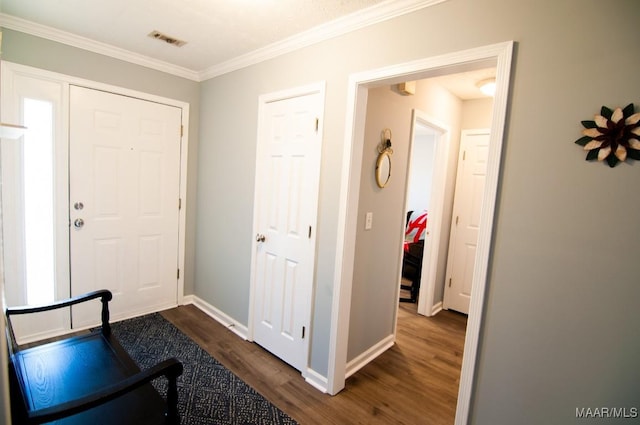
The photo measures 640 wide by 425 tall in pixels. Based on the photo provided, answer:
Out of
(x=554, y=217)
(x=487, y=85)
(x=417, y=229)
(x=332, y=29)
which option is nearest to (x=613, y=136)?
(x=554, y=217)

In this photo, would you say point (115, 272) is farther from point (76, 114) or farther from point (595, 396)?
point (595, 396)

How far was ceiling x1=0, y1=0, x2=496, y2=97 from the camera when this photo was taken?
1.88 meters

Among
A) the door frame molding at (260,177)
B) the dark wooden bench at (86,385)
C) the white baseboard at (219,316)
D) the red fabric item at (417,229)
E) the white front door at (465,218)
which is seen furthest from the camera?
the red fabric item at (417,229)

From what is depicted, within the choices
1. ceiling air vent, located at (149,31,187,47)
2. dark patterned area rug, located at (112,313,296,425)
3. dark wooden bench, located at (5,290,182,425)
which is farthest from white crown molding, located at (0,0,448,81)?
dark patterned area rug, located at (112,313,296,425)

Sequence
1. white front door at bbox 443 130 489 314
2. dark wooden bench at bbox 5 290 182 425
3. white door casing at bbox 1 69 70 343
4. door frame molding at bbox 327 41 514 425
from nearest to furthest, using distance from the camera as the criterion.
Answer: dark wooden bench at bbox 5 290 182 425, door frame molding at bbox 327 41 514 425, white door casing at bbox 1 69 70 343, white front door at bbox 443 130 489 314

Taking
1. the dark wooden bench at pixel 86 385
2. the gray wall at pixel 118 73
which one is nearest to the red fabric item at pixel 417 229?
the gray wall at pixel 118 73

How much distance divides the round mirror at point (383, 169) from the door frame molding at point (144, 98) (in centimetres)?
203

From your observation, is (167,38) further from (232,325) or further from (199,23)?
(232,325)

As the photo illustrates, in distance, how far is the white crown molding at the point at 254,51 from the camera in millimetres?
1799

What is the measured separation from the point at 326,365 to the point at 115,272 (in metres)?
2.13

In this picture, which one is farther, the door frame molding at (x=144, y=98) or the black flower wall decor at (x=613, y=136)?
the door frame molding at (x=144, y=98)

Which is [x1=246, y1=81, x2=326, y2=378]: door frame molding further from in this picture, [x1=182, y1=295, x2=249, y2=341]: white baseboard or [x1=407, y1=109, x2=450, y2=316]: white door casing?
[x1=407, y1=109, x2=450, y2=316]: white door casing

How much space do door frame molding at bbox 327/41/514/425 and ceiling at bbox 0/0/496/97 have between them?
0.34 metres

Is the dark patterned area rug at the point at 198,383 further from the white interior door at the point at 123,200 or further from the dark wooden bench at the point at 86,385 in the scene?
the dark wooden bench at the point at 86,385
